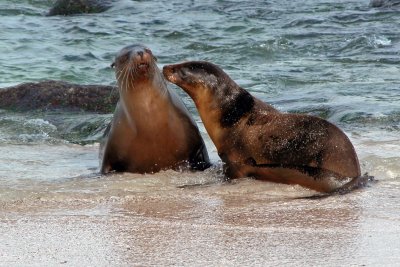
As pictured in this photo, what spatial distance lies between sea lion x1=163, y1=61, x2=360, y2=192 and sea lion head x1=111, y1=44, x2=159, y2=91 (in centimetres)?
19

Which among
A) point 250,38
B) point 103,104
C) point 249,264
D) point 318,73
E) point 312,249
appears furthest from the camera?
point 250,38

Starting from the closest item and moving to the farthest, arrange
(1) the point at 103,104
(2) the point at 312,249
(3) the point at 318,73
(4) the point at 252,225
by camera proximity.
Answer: (2) the point at 312,249 → (4) the point at 252,225 → (1) the point at 103,104 → (3) the point at 318,73

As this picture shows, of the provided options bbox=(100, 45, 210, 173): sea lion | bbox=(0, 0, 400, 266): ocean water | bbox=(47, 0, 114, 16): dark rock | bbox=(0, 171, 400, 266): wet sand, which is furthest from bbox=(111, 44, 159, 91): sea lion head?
bbox=(47, 0, 114, 16): dark rock

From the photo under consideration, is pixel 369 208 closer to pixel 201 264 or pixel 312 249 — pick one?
pixel 312 249

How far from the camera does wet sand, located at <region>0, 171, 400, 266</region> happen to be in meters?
4.66

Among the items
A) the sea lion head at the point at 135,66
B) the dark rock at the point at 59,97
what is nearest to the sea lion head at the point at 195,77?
the sea lion head at the point at 135,66

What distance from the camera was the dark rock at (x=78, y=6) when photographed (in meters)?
21.0

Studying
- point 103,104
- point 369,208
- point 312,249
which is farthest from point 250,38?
point 312,249

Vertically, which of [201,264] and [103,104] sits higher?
[201,264]

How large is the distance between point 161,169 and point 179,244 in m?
2.63

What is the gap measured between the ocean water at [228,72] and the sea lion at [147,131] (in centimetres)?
22

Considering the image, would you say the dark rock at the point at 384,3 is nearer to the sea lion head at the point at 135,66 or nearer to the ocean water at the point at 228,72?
the ocean water at the point at 228,72

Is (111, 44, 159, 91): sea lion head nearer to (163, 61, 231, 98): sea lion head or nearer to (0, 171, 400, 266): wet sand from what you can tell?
(163, 61, 231, 98): sea lion head

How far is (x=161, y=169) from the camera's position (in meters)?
7.55
